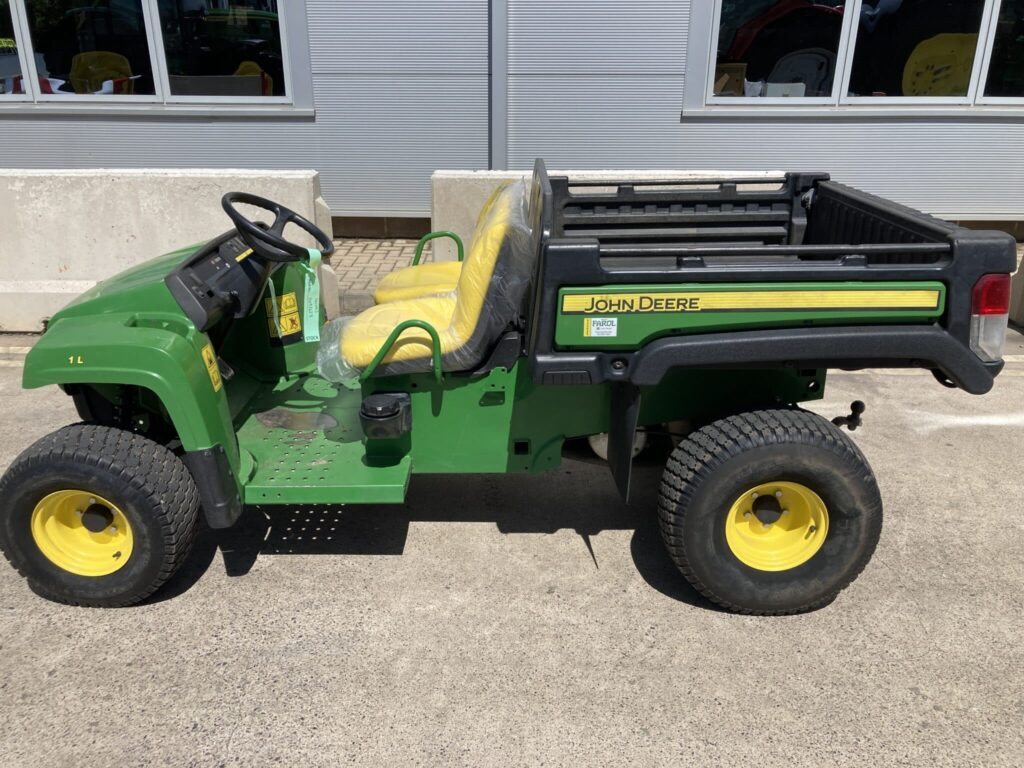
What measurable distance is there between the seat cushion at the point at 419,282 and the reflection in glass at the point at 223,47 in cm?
459

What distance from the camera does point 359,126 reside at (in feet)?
26.2

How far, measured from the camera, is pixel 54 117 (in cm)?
818

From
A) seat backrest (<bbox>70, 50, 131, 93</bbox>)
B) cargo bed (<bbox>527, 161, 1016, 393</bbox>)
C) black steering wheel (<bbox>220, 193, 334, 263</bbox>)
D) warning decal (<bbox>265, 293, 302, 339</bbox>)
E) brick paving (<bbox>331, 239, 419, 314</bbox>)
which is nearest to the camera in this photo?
cargo bed (<bbox>527, 161, 1016, 393</bbox>)

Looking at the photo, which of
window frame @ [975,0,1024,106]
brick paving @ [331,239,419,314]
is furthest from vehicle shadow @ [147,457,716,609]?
window frame @ [975,0,1024,106]

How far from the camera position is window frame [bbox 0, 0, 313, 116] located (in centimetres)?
780

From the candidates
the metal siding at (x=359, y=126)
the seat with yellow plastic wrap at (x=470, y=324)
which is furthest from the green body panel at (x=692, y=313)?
the metal siding at (x=359, y=126)

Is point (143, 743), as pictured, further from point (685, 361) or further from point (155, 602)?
point (685, 361)

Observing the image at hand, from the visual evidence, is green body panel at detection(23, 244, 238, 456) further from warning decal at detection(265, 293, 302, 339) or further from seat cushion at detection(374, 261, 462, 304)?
seat cushion at detection(374, 261, 462, 304)

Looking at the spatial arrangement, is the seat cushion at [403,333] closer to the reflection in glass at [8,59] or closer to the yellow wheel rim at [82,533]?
the yellow wheel rim at [82,533]

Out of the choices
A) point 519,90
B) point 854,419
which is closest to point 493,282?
point 854,419

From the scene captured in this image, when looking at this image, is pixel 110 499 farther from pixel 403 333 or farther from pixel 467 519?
pixel 467 519

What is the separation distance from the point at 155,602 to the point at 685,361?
2.19m

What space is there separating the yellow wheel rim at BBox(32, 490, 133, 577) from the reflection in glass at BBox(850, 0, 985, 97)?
742 centimetres

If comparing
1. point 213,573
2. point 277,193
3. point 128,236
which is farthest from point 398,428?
point 128,236
